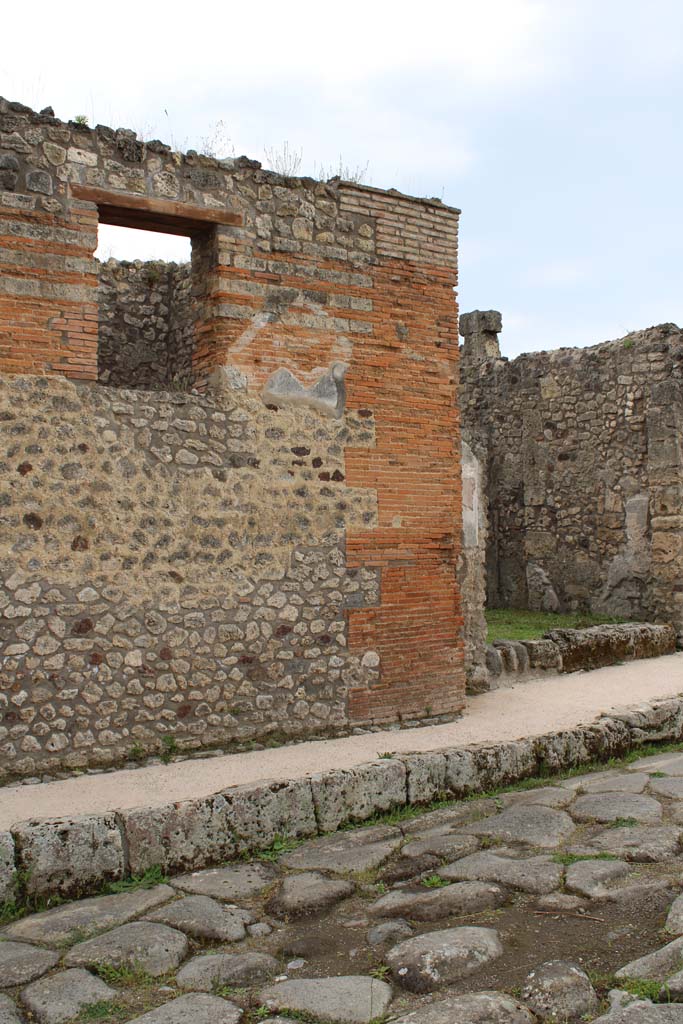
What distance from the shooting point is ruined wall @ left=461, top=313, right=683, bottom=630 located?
12125 millimetres

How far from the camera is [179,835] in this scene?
195 inches

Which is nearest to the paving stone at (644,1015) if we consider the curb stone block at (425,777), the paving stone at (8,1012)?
the paving stone at (8,1012)

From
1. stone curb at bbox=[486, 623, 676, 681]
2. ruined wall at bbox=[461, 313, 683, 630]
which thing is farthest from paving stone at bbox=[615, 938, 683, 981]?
ruined wall at bbox=[461, 313, 683, 630]

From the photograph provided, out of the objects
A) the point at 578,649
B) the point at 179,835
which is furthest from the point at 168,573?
the point at 578,649

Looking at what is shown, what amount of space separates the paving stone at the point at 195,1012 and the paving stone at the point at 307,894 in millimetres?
978

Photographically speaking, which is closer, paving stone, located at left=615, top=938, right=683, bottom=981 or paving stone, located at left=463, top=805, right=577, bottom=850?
paving stone, located at left=615, top=938, right=683, bottom=981

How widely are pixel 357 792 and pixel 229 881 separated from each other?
1074mm

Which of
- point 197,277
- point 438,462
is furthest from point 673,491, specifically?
point 197,277

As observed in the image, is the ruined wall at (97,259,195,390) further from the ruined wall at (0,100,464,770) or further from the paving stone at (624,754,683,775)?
the paving stone at (624,754,683,775)

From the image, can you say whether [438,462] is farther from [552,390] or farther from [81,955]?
[552,390]

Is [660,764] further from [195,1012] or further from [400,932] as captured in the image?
[195,1012]

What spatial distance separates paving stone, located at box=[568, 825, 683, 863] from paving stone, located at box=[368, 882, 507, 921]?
691 millimetres

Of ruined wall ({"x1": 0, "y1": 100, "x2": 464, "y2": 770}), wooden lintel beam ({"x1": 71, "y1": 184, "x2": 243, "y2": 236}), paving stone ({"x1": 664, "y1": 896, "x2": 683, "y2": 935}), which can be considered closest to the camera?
paving stone ({"x1": 664, "y1": 896, "x2": 683, "y2": 935})

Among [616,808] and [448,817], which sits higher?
[616,808]
